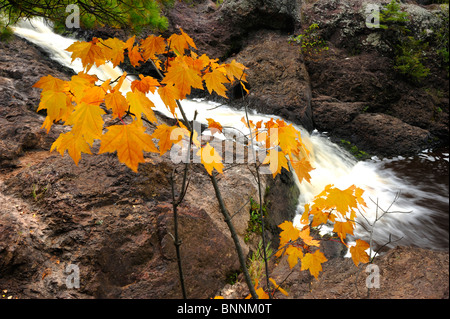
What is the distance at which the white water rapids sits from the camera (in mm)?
3387

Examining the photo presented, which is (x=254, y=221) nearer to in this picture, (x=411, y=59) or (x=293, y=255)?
(x=293, y=255)

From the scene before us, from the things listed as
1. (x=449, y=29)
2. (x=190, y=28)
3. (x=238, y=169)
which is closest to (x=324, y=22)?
(x=449, y=29)

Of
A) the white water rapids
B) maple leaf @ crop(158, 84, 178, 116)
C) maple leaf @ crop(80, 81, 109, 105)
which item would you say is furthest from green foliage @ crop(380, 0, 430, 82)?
maple leaf @ crop(80, 81, 109, 105)

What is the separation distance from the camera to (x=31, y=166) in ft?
7.49

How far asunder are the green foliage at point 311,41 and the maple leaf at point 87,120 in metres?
7.66

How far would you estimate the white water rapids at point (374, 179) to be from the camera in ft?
11.1

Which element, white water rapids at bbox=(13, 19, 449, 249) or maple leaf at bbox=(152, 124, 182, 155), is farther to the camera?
white water rapids at bbox=(13, 19, 449, 249)

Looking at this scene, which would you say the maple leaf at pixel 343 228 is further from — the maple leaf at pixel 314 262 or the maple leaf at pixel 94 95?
the maple leaf at pixel 94 95

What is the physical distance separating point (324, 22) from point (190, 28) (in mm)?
4040

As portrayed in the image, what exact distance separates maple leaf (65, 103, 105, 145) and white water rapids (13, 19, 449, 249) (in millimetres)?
2572

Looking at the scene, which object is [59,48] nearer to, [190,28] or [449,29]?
[190,28]

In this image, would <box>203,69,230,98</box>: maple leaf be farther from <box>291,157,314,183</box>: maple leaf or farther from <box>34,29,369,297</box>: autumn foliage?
<box>291,157,314,183</box>: maple leaf

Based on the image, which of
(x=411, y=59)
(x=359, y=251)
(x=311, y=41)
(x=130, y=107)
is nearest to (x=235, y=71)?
(x=130, y=107)

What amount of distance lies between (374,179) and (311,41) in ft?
15.3
